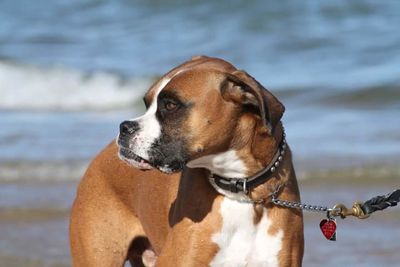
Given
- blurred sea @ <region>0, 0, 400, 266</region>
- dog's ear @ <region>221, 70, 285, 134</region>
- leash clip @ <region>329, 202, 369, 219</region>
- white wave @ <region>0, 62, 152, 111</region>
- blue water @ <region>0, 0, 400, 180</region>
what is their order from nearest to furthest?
dog's ear @ <region>221, 70, 285, 134</region> → leash clip @ <region>329, 202, 369, 219</region> → blurred sea @ <region>0, 0, 400, 266</region> → blue water @ <region>0, 0, 400, 180</region> → white wave @ <region>0, 62, 152, 111</region>

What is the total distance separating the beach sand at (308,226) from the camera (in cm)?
670

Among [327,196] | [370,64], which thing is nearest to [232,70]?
[327,196]

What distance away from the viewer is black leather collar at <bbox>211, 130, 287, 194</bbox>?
4605mm

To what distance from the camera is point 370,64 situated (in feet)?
43.3

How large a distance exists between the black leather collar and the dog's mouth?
0.33 metres

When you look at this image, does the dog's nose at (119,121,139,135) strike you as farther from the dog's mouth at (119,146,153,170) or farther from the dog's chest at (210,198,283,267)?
the dog's chest at (210,198,283,267)

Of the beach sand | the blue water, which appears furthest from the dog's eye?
the blue water

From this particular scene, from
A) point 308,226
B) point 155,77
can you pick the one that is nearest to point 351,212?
point 308,226

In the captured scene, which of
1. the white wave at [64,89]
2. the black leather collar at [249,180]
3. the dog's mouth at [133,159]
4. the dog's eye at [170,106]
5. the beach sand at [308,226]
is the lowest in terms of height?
the beach sand at [308,226]

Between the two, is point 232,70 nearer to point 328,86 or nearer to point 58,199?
point 58,199

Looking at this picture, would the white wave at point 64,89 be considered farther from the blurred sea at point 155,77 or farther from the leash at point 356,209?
the leash at point 356,209

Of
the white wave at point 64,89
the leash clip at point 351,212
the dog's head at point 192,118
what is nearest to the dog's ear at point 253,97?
the dog's head at point 192,118

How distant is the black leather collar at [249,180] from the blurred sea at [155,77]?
206 centimetres

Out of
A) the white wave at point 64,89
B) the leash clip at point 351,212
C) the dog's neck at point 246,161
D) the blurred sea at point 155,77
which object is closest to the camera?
the dog's neck at point 246,161
